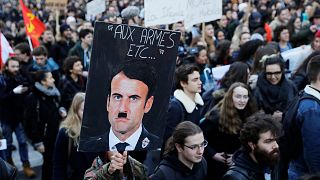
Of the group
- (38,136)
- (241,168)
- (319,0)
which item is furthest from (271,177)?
(319,0)

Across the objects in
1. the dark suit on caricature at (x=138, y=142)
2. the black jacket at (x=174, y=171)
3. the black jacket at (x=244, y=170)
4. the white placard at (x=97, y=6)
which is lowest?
the black jacket at (x=174, y=171)

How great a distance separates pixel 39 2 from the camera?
24641 mm

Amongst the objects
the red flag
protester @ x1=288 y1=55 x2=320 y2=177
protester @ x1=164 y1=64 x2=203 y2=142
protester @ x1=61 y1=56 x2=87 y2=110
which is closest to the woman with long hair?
protester @ x1=164 y1=64 x2=203 y2=142

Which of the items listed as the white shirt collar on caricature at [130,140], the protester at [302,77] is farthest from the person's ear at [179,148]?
the protester at [302,77]

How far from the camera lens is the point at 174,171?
3.59m

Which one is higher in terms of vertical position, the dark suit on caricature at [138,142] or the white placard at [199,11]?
the white placard at [199,11]

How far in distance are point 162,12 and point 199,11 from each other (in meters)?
0.64

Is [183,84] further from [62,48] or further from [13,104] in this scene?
[62,48]

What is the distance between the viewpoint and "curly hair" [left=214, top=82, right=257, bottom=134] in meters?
4.77

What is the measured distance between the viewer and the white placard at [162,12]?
655 centimetres

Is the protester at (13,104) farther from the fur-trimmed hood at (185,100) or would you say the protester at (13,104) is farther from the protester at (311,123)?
the protester at (311,123)

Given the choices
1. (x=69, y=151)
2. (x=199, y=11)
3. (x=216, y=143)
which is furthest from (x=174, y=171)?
(x=199, y=11)

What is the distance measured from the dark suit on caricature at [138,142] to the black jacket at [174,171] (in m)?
0.28

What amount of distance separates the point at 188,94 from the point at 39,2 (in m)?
20.6
